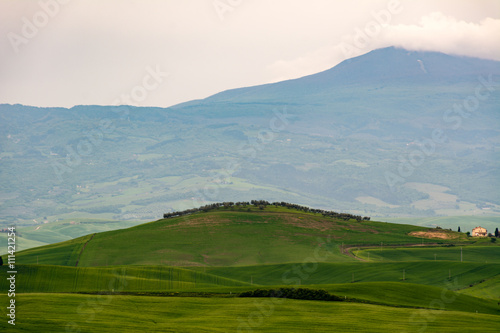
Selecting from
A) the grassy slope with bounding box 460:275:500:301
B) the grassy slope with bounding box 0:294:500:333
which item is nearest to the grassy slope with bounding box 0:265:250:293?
the grassy slope with bounding box 0:294:500:333

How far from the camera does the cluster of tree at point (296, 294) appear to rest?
2758 inches

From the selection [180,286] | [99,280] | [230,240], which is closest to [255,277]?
[180,286]

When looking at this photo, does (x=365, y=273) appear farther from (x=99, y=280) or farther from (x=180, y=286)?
(x=99, y=280)

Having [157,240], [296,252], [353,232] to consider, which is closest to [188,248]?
[157,240]

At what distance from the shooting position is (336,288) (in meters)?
75.9

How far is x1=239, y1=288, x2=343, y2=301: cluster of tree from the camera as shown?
230ft

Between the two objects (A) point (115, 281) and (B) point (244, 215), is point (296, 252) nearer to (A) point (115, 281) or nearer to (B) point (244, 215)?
(B) point (244, 215)

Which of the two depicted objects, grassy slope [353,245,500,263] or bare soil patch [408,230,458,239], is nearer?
grassy slope [353,245,500,263]

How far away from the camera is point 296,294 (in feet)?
232

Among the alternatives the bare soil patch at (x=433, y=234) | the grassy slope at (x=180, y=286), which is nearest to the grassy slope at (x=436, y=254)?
the bare soil patch at (x=433, y=234)

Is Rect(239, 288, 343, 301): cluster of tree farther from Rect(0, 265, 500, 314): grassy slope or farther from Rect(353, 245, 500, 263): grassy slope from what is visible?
Rect(353, 245, 500, 263): grassy slope

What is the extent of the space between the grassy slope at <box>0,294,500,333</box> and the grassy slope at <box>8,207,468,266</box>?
50.3 m

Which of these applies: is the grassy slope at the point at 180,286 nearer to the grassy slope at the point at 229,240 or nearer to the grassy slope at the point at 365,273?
the grassy slope at the point at 365,273

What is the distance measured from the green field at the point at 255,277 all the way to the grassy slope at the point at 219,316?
0.35 feet
